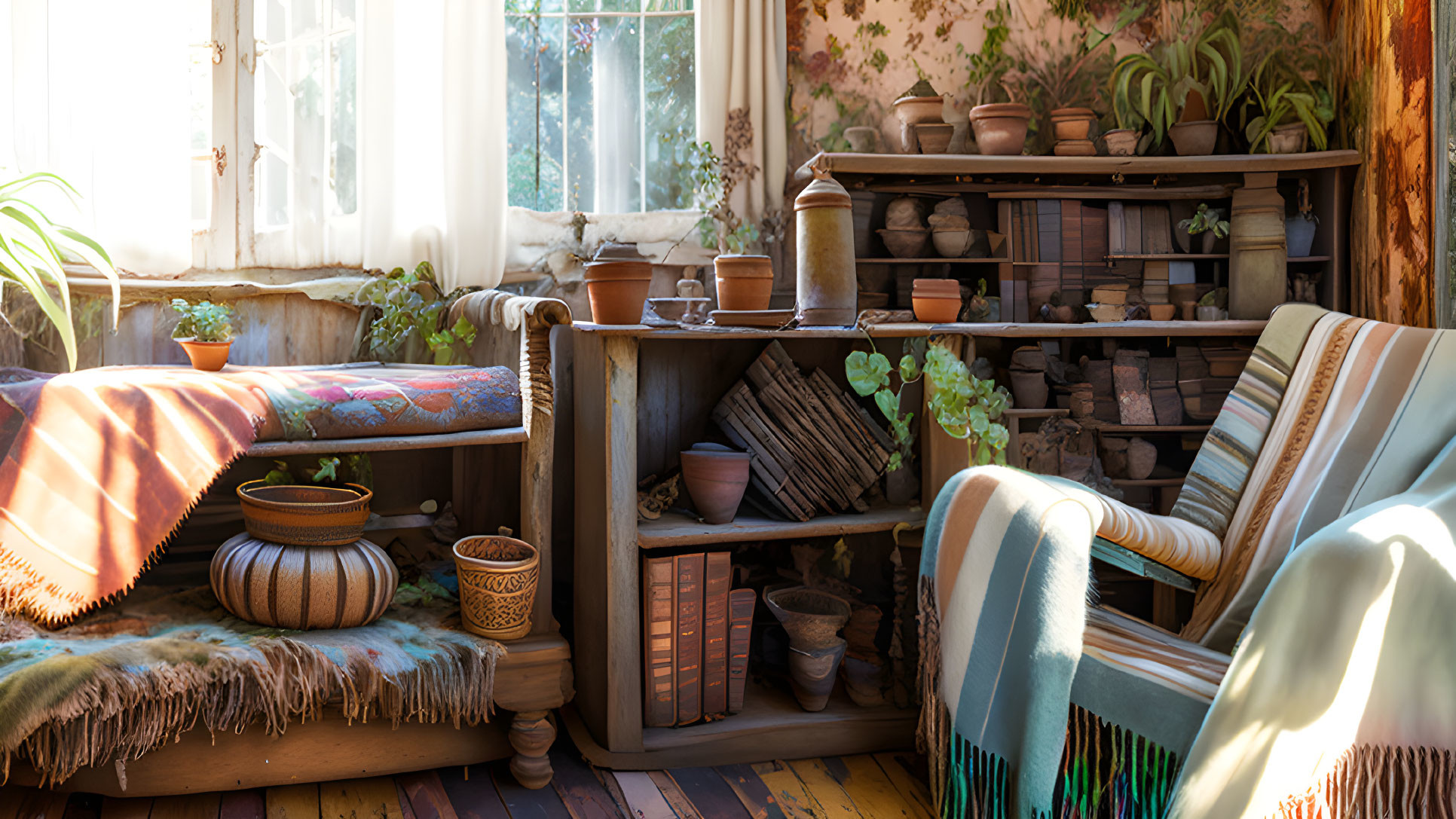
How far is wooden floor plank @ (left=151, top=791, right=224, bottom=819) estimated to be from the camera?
1.79 meters

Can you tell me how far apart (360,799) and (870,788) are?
3.34ft

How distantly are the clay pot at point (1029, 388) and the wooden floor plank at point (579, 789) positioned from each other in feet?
4.95

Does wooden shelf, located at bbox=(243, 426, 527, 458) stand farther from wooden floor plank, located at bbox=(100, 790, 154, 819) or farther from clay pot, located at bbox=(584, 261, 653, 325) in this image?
wooden floor plank, located at bbox=(100, 790, 154, 819)

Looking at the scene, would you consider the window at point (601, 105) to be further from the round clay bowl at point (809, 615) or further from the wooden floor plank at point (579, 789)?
the wooden floor plank at point (579, 789)

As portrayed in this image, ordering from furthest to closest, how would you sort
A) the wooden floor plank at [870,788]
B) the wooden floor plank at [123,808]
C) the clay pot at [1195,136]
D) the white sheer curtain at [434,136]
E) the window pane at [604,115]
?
the window pane at [604,115] < the clay pot at [1195,136] < the white sheer curtain at [434,136] < the wooden floor plank at [870,788] < the wooden floor plank at [123,808]

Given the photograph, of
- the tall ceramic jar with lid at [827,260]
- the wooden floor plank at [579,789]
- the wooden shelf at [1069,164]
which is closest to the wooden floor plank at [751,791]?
the wooden floor plank at [579,789]

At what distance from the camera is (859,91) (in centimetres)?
273

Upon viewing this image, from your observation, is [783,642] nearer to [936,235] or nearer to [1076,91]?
[936,235]

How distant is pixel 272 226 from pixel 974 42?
6.69 feet

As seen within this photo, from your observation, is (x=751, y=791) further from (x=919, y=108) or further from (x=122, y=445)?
(x=919, y=108)

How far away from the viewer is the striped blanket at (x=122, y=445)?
1.62 meters

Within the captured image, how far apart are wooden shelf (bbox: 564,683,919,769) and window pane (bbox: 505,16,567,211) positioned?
1.45m

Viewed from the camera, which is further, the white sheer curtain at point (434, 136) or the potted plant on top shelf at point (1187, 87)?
the potted plant on top shelf at point (1187, 87)

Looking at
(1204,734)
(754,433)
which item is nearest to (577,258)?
(754,433)
